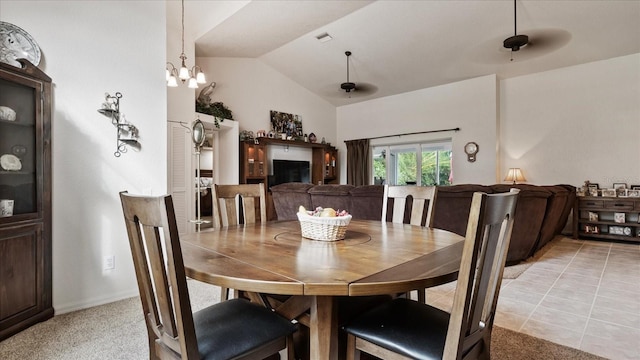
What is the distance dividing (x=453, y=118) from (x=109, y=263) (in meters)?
6.55

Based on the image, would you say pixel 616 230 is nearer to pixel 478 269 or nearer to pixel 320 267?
pixel 478 269

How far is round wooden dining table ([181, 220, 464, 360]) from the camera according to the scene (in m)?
0.86

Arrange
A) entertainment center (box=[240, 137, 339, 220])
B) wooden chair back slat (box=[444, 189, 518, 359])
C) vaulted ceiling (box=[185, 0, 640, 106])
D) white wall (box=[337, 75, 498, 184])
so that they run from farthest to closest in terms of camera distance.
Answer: entertainment center (box=[240, 137, 339, 220]) → white wall (box=[337, 75, 498, 184]) → vaulted ceiling (box=[185, 0, 640, 106]) → wooden chair back slat (box=[444, 189, 518, 359])

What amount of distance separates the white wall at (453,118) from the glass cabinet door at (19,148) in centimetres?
665

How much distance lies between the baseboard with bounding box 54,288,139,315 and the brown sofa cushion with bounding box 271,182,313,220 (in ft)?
7.01

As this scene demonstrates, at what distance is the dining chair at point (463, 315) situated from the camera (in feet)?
2.81

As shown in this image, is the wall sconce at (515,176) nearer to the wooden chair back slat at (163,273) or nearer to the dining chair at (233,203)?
the dining chair at (233,203)

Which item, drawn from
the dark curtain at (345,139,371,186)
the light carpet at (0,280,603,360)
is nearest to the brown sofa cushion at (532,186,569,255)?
the light carpet at (0,280,603,360)

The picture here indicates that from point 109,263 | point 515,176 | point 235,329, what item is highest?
point 515,176

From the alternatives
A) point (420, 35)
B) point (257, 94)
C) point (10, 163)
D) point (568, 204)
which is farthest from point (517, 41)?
point (10, 163)

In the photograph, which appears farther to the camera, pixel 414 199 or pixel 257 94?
pixel 257 94

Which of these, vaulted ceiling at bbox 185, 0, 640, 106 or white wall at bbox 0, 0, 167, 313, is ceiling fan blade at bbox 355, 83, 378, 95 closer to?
vaulted ceiling at bbox 185, 0, 640, 106

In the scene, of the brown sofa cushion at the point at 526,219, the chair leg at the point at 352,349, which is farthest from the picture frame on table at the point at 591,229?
the chair leg at the point at 352,349

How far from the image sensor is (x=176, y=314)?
917 mm
